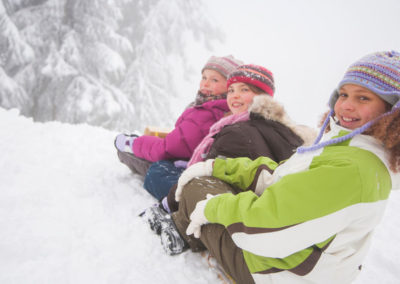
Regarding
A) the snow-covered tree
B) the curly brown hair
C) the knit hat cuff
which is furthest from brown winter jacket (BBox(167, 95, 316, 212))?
the snow-covered tree

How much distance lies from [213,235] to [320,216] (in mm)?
622

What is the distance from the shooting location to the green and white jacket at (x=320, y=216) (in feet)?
2.96

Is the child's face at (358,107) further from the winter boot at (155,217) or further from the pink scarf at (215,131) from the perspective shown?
the winter boot at (155,217)

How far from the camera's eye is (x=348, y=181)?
2.92 feet

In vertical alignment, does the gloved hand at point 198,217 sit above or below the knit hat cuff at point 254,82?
below

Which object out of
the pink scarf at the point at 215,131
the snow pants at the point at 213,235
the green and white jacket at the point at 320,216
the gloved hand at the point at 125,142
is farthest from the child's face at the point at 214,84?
the green and white jacket at the point at 320,216

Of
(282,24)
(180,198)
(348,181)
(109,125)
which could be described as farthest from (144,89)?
(282,24)

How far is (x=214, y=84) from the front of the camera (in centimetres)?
279

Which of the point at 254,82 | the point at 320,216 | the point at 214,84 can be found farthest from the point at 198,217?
the point at 214,84

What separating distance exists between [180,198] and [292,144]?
910 millimetres

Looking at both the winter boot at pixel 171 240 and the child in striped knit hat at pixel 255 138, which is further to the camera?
the child in striped knit hat at pixel 255 138

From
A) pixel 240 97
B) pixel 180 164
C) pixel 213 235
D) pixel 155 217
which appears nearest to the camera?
pixel 213 235

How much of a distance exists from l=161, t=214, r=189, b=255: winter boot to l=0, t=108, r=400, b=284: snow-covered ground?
0.04 metres

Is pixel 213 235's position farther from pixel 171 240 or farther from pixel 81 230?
pixel 81 230
